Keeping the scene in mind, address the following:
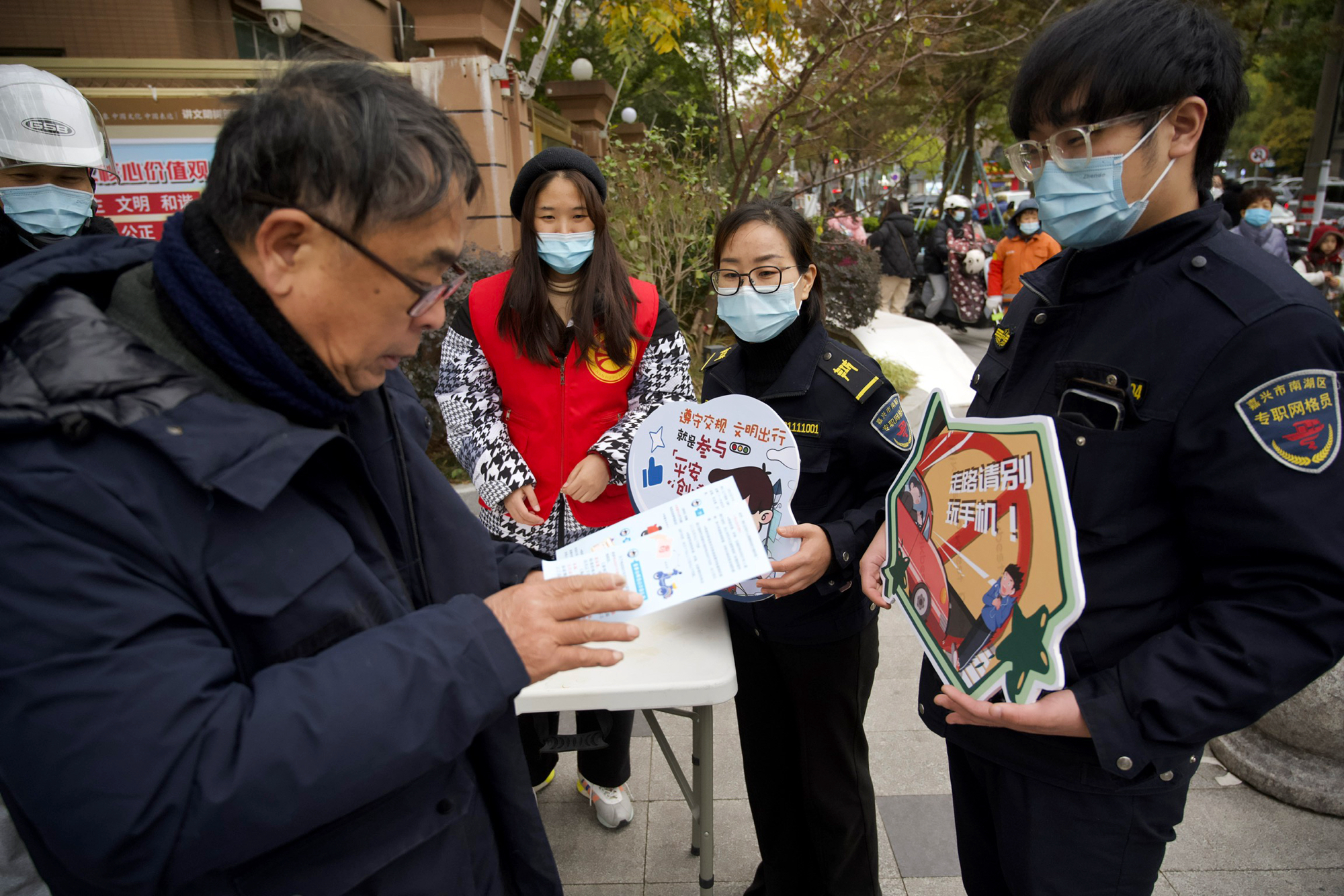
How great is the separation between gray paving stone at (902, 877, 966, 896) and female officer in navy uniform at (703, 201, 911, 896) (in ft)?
1.35

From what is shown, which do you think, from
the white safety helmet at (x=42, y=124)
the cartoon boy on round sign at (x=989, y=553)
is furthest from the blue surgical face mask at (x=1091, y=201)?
the white safety helmet at (x=42, y=124)

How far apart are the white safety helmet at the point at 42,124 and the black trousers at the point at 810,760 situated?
2.65 m

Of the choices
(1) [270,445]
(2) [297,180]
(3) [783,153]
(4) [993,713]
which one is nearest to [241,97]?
(2) [297,180]

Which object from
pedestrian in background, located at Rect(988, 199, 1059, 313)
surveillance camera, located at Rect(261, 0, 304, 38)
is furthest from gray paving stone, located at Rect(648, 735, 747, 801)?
surveillance camera, located at Rect(261, 0, 304, 38)

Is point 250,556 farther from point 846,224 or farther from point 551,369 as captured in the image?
point 846,224

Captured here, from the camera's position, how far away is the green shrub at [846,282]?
8141 millimetres

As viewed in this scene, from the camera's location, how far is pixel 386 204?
3.09 ft

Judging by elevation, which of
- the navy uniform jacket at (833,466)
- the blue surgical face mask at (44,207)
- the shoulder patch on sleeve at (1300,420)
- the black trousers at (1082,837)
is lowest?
the black trousers at (1082,837)

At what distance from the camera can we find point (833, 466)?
1.97 metres

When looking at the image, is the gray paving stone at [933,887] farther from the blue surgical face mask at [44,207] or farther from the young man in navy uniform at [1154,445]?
the blue surgical face mask at [44,207]

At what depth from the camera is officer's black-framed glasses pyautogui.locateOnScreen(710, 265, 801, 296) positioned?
2025 mm

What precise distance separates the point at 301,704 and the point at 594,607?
381mm

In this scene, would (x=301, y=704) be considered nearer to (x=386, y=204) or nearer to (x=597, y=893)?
(x=386, y=204)

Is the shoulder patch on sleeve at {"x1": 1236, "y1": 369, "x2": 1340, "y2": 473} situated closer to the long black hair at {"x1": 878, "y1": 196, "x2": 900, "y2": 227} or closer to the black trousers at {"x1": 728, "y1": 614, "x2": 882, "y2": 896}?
the black trousers at {"x1": 728, "y1": 614, "x2": 882, "y2": 896}
